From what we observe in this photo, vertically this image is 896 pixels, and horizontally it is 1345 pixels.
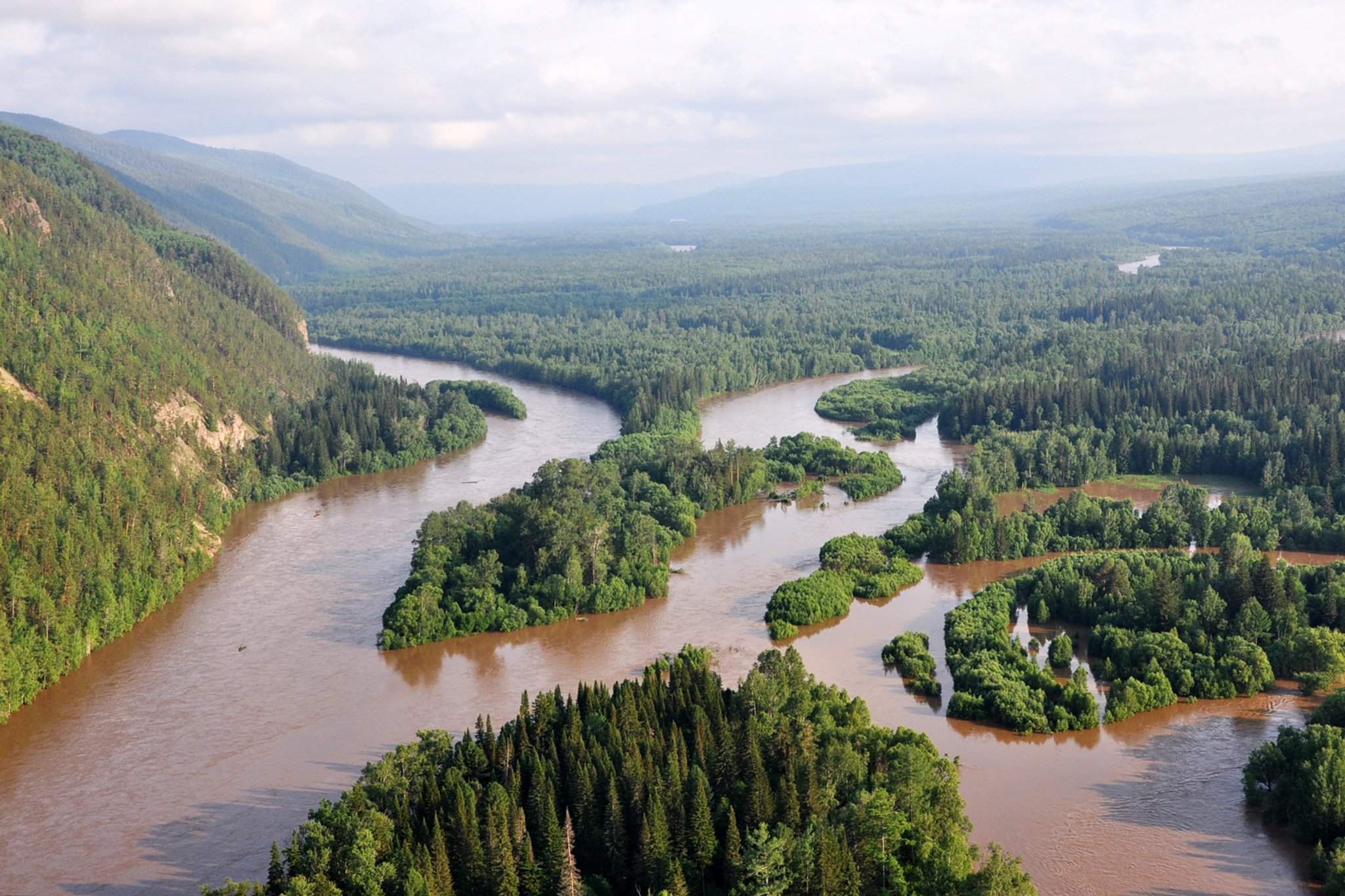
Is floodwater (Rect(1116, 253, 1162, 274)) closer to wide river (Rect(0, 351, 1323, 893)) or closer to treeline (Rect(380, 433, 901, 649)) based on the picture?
treeline (Rect(380, 433, 901, 649))

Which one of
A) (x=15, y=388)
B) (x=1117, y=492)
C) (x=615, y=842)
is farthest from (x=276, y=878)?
(x=1117, y=492)

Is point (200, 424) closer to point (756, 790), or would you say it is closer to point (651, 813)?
point (651, 813)

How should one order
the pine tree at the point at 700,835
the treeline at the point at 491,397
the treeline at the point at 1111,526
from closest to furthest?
the pine tree at the point at 700,835
the treeline at the point at 1111,526
the treeline at the point at 491,397

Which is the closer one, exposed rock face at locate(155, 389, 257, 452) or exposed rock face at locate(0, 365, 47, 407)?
exposed rock face at locate(0, 365, 47, 407)

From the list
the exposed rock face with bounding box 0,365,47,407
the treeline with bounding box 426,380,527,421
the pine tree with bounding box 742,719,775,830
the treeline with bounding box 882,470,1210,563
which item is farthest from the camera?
the treeline with bounding box 426,380,527,421

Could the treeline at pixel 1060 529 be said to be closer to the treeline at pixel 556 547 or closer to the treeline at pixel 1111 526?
the treeline at pixel 1111 526

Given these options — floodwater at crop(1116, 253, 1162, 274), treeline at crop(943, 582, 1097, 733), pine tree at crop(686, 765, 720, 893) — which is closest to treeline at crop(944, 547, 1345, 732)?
treeline at crop(943, 582, 1097, 733)

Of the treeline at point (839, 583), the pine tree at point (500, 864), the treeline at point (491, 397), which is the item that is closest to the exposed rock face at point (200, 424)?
the treeline at point (491, 397)
